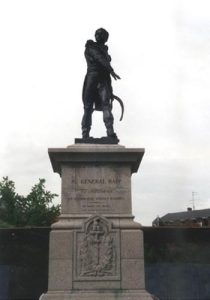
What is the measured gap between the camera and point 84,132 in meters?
12.7

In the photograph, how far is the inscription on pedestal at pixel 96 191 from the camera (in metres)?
11.7

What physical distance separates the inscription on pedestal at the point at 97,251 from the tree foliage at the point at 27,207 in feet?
117

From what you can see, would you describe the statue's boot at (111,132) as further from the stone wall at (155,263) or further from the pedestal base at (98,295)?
the stone wall at (155,263)

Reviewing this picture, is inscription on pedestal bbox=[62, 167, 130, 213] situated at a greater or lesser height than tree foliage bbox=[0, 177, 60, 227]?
lesser

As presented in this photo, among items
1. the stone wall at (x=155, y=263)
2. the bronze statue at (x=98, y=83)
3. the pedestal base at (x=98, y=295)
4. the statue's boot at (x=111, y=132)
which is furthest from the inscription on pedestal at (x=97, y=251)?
the stone wall at (x=155, y=263)

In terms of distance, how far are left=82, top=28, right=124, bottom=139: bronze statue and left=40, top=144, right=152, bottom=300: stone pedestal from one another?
1.06 meters

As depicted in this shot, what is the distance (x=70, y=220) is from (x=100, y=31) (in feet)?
16.4

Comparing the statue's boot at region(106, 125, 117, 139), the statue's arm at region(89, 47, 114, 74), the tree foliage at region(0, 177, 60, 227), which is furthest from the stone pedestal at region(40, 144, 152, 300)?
the tree foliage at region(0, 177, 60, 227)

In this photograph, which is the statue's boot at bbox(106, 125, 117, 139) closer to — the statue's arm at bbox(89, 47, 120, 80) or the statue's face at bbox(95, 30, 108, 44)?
the statue's arm at bbox(89, 47, 120, 80)

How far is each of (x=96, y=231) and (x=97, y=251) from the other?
1.43ft

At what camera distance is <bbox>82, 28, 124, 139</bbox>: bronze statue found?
1289 centimetres

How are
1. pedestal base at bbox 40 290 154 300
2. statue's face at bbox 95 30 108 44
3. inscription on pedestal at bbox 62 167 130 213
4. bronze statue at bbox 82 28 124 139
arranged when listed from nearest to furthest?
1. pedestal base at bbox 40 290 154 300
2. inscription on pedestal at bbox 62 167 130 213
3. bronze statue at bbox 82 28 124 139
4. statue's face at bbox 95 30 108 44

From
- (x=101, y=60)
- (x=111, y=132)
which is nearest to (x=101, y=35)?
(x=101, y=60)

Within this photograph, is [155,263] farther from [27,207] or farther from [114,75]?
[27,207]
